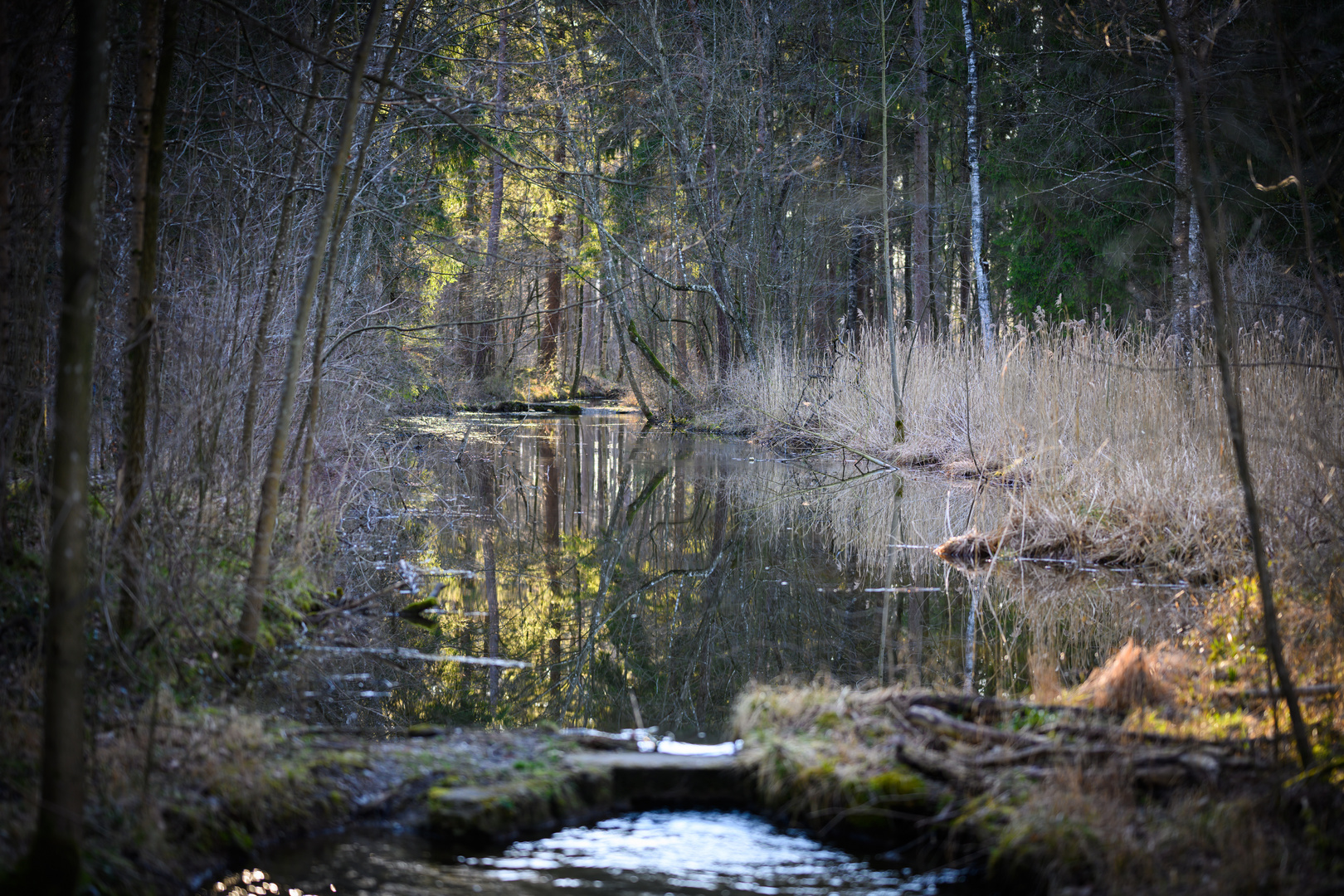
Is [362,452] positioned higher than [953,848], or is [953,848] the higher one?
[362,452]

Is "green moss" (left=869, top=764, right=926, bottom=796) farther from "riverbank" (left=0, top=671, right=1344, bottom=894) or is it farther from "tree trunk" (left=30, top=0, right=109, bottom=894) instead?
"tree trunk" (left=30, top=0, right=109, bottom=894)

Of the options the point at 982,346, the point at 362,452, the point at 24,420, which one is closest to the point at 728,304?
the point at 982,346

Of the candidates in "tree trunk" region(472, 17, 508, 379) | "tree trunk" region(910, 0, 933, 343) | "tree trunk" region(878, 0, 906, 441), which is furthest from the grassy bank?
"tree trunk" region(910, 0, 933, 343)

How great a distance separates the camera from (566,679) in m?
4.24

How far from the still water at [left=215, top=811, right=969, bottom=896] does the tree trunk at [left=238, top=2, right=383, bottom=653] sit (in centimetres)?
150

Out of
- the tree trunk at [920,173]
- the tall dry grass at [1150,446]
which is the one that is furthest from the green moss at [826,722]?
the tree trunk at [920,173]

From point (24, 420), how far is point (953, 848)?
387cm

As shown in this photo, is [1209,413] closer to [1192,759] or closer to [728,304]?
[1192,759]

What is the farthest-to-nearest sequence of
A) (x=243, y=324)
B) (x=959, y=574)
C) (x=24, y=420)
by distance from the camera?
(x=959, y=574), (x=243, y=324), (x=24, y=420)

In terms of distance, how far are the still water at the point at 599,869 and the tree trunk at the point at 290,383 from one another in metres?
1.50

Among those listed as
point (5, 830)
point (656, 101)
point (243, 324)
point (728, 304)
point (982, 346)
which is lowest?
point (5, 830)

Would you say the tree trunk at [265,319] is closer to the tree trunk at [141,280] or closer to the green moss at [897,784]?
the tree trunk at [141,280]

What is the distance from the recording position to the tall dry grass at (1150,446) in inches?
186

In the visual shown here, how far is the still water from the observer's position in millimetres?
2318
